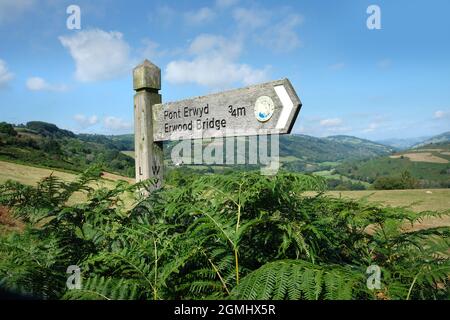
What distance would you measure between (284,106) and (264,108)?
264 millimetres

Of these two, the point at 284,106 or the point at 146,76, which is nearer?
the point at 284,106

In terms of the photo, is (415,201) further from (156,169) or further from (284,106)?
(156,169)

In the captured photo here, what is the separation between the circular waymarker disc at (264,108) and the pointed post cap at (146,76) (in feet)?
5.74

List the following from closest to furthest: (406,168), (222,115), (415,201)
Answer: (222,115), (415,201), (406,168)

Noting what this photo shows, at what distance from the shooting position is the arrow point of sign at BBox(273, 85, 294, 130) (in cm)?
282

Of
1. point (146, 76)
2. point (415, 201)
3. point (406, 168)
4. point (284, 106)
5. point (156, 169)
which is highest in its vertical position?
point (406, 168)

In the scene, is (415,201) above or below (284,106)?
below

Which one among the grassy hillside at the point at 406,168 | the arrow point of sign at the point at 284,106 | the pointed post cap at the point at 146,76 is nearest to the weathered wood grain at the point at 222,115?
the arrow point of sign at the point at 284,106

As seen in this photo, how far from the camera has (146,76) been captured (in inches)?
169

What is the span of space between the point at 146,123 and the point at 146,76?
595 millimetres

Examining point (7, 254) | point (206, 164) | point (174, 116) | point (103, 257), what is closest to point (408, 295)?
point (103, 257)

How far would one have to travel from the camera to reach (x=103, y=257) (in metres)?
1.90

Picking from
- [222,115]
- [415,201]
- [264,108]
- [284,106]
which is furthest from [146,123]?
[415,201]

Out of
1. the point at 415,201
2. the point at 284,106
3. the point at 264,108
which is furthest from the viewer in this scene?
the point at 415,201
